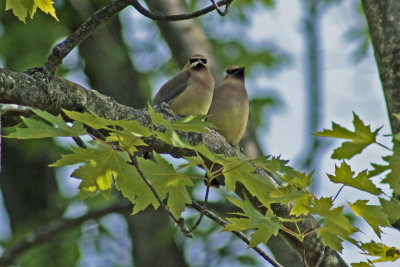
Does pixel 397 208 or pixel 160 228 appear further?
pixel 160 228

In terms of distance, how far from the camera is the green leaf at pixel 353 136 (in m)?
2.68

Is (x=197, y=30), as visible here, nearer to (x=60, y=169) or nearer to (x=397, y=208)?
(x=60, y=169)

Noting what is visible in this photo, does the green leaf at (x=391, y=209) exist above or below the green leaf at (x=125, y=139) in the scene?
above

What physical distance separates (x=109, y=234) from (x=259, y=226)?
661cm

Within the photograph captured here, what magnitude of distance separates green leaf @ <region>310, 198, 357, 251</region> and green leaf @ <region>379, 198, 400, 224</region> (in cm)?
19

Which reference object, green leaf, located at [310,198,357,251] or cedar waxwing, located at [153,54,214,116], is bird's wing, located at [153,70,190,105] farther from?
green leaf, located at [310,198,357,251]

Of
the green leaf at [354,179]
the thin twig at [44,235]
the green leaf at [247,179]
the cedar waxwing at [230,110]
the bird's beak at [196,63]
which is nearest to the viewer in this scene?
the green leaf at [354,179]

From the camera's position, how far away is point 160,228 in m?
8.23

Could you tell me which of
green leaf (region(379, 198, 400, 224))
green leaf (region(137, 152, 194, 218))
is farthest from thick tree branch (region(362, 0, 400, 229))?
green leaf (region(137, 152, 194, 218))

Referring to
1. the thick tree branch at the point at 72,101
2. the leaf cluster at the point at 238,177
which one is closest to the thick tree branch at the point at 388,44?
the thick tree branch at the point at 72,101

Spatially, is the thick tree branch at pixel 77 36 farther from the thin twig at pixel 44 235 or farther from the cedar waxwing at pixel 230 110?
the thin twig at pixel 44 235

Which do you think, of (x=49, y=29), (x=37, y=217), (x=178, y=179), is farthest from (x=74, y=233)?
(x=178, y=179)

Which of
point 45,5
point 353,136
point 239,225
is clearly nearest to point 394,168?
point 353,136

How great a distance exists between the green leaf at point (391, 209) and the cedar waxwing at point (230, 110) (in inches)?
105
